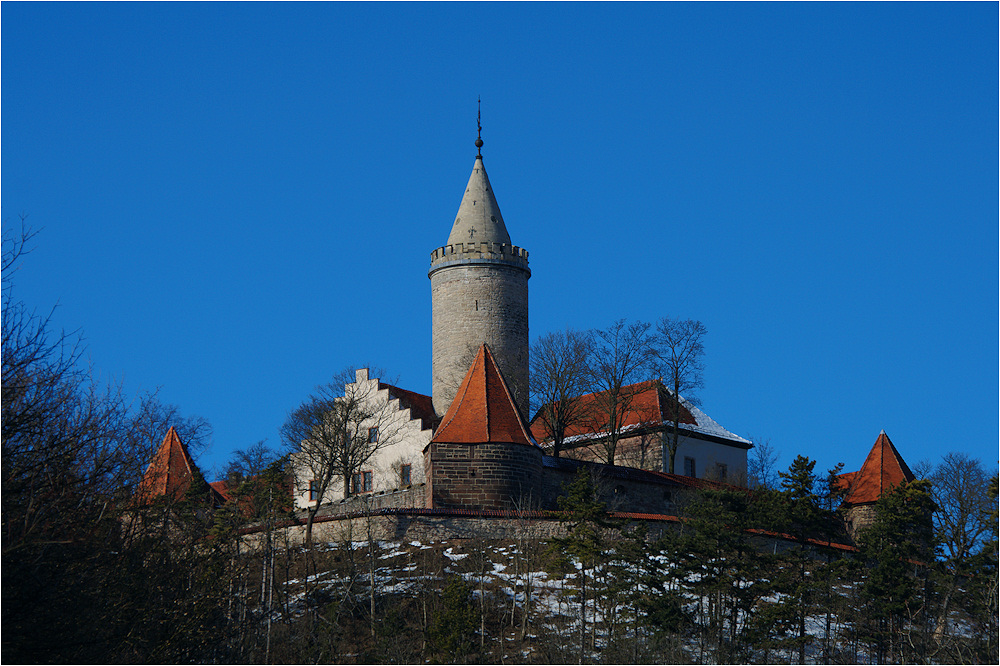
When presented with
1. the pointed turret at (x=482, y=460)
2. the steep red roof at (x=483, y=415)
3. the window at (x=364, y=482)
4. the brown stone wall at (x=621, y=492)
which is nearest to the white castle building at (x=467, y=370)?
the window at (x=364, y=482)

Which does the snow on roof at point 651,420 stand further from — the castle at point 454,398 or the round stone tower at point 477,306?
the round stone tower at point 477,306

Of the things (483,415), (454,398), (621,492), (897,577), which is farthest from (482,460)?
(897,577)

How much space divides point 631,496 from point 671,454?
847 cm

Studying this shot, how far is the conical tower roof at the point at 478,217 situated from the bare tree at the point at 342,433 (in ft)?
22.7

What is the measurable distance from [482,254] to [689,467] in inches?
451

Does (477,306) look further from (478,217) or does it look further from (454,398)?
(454,398)

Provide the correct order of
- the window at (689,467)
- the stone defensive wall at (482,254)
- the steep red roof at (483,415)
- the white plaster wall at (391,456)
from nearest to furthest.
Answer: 1. the steep red roof at (483,415)
2. the white plaster wall at (391,456)
3. the window at (689,467)
4. the stone defensive wall at (482,254)

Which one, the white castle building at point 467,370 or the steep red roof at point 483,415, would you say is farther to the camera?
the white castle building at point 467,370

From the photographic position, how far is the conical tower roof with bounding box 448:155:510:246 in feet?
166

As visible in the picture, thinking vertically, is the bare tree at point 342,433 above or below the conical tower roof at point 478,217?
below

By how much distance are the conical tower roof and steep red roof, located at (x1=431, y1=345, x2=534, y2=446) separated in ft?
40.2

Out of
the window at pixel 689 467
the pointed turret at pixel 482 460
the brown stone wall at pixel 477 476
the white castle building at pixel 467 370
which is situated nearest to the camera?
the brown stone wall at pixel 477 476

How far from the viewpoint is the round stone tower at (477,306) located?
49.2 m

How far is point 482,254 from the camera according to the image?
50.1m
